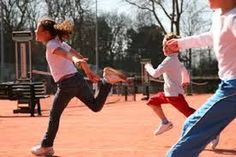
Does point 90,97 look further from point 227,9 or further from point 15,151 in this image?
point 227,9

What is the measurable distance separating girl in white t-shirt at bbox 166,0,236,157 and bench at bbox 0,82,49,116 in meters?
12.9

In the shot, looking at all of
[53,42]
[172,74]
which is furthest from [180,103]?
[53,42]

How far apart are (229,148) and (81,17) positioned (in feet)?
195

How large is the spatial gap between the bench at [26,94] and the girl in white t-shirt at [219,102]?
12930mm

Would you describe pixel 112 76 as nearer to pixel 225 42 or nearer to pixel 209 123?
pixel 225 42

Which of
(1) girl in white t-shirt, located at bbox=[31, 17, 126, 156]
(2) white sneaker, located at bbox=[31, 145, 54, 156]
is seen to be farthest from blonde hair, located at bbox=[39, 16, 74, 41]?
(2) white sneaker, located at bbox=[31, 145, 54, 156]

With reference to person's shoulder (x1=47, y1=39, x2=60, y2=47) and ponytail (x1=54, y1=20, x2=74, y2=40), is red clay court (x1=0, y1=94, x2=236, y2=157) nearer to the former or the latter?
person's shoulder (x1=47, y1=39, x2=60, y2=47)

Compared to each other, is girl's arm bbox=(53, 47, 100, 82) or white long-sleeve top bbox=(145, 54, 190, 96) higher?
girl's arm bbox=(53, 47, 100, 82)

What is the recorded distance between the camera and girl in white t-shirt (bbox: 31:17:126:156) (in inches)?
296

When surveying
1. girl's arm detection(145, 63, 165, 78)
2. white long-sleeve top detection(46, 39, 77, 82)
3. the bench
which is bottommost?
the bench

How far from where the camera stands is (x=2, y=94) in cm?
1905

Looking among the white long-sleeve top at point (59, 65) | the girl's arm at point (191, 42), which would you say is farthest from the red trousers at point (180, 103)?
the girl's arm at point (191, 42)

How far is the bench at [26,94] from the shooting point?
17375 mm

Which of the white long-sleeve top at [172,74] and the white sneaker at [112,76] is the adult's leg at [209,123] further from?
the white long-sleeve top at [172,74]
